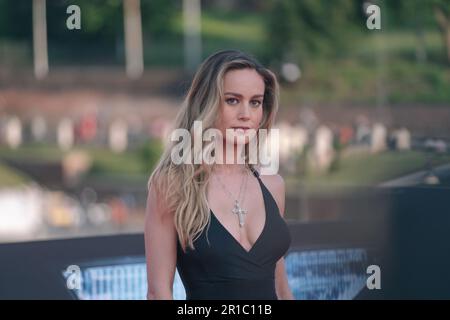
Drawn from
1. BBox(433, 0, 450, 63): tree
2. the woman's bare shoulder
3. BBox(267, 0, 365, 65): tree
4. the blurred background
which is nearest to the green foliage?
the blurred background

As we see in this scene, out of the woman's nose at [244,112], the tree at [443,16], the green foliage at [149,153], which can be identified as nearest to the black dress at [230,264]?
the woman's nose at [244,112]

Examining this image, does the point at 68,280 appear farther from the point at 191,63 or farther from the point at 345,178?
the point at 191,63

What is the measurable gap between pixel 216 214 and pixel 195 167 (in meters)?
0.10

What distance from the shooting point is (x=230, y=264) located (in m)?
1.91

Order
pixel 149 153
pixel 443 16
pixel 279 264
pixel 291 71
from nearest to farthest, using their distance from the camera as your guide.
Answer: pixel 279 264 < pixel 443 16 < pixel 291 71 < pixel 149 153

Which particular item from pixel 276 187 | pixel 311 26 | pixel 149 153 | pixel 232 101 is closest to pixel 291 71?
pixel 311 26

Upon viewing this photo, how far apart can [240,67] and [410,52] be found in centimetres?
532

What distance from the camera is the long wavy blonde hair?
75.1 inches

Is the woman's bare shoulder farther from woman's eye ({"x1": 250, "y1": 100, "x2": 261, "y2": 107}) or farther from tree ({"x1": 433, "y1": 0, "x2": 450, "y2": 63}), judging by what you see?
tree ({"x1": 433, "y1": 0, "x2": 450, "y2": 63})

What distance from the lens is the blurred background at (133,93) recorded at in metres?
13.7

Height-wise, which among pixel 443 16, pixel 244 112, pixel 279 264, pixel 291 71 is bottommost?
pixel 279 264

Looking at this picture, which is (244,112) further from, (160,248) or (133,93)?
(133,93)
